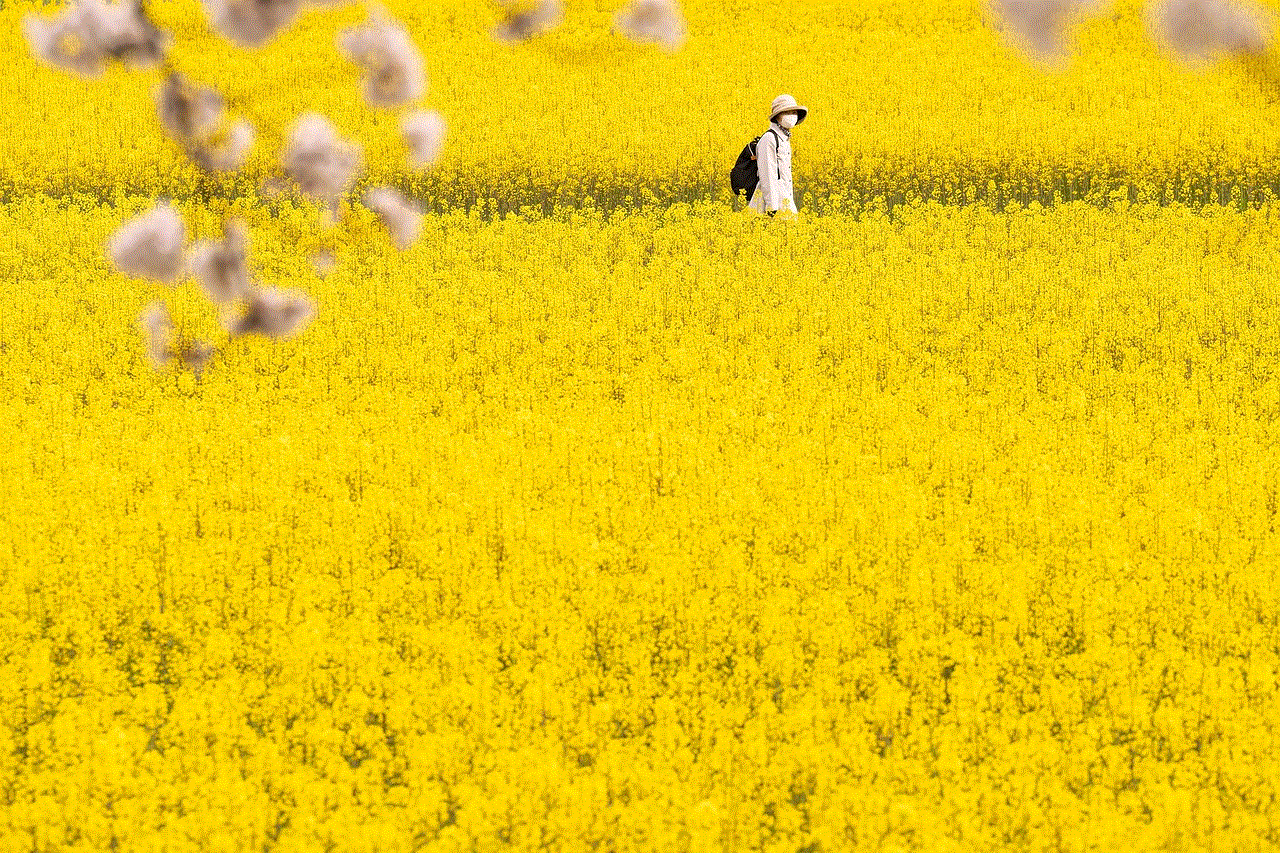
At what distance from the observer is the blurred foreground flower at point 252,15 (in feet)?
25.8

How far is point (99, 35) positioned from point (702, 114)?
1192cm

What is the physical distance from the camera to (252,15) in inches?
310

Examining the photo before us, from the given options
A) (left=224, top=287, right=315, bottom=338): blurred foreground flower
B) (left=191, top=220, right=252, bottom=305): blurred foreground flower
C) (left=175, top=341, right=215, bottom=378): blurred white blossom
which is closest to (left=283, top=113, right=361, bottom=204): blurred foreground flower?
(left=191, top=220, right=252, bottom=305): blurred foreground flower

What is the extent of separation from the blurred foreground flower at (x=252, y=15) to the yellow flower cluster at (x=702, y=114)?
22.1 ft

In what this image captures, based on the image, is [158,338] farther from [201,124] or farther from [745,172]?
[745,172]

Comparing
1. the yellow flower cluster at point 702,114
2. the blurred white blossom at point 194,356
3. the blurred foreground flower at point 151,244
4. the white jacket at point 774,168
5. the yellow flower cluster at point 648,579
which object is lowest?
the yellow flower cluster at point 648,579

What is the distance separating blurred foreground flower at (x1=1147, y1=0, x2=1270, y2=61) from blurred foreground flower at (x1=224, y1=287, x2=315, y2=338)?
365 inches

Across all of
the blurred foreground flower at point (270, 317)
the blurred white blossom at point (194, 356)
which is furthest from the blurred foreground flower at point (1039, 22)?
the blurred foreground flower at point (270, 317)

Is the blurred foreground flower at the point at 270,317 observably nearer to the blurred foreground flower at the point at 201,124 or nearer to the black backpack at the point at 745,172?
the blurred foreground flower at the point at 201,124

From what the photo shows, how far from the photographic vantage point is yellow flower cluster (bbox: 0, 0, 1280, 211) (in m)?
16.9

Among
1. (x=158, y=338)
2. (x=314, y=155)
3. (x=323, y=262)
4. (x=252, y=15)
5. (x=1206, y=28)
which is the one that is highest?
(x=252, y=15)

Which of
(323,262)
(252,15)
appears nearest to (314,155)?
(252,15)

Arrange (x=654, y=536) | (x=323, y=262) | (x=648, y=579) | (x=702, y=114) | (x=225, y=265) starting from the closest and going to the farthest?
(x=648, y=579), (x=654, y=536), (x=225, y=265), (x=323, y=262), (x=702, y=114)

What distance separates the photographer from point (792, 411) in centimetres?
871
